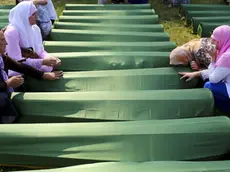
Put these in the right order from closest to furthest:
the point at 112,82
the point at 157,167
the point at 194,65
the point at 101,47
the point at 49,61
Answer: the point at 157,167
the point at 112,82
the point at 49,61
the point at 194,65
the point at 101,47

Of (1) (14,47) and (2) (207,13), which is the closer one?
(1) (14,47)

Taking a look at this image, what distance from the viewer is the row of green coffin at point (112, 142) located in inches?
104

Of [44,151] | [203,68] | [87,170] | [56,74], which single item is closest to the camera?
[87,170]

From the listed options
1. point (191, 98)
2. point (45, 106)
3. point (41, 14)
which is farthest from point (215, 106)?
point (41, 14)

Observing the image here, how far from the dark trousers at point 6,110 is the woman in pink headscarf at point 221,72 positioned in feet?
5.48

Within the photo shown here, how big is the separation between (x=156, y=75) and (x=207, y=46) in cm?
60

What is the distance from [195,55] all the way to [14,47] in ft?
5.77

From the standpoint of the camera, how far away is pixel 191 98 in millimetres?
3195

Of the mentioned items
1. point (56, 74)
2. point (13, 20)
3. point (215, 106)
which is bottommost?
point (215, 106)

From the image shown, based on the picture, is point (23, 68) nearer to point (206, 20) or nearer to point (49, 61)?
point (49, 61)

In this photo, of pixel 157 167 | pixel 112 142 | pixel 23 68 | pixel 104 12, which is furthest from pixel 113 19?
pixel 157 167

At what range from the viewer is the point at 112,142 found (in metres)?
2.66

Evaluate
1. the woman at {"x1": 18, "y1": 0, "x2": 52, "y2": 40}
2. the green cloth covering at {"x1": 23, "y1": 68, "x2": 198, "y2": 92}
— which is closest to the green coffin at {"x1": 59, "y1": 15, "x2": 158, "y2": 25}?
the woman at {"x1": 18, "y1": 0, "x2": 52, "y2": 40}

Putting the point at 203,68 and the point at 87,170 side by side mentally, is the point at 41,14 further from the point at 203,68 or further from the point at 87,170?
the point at 87,170
